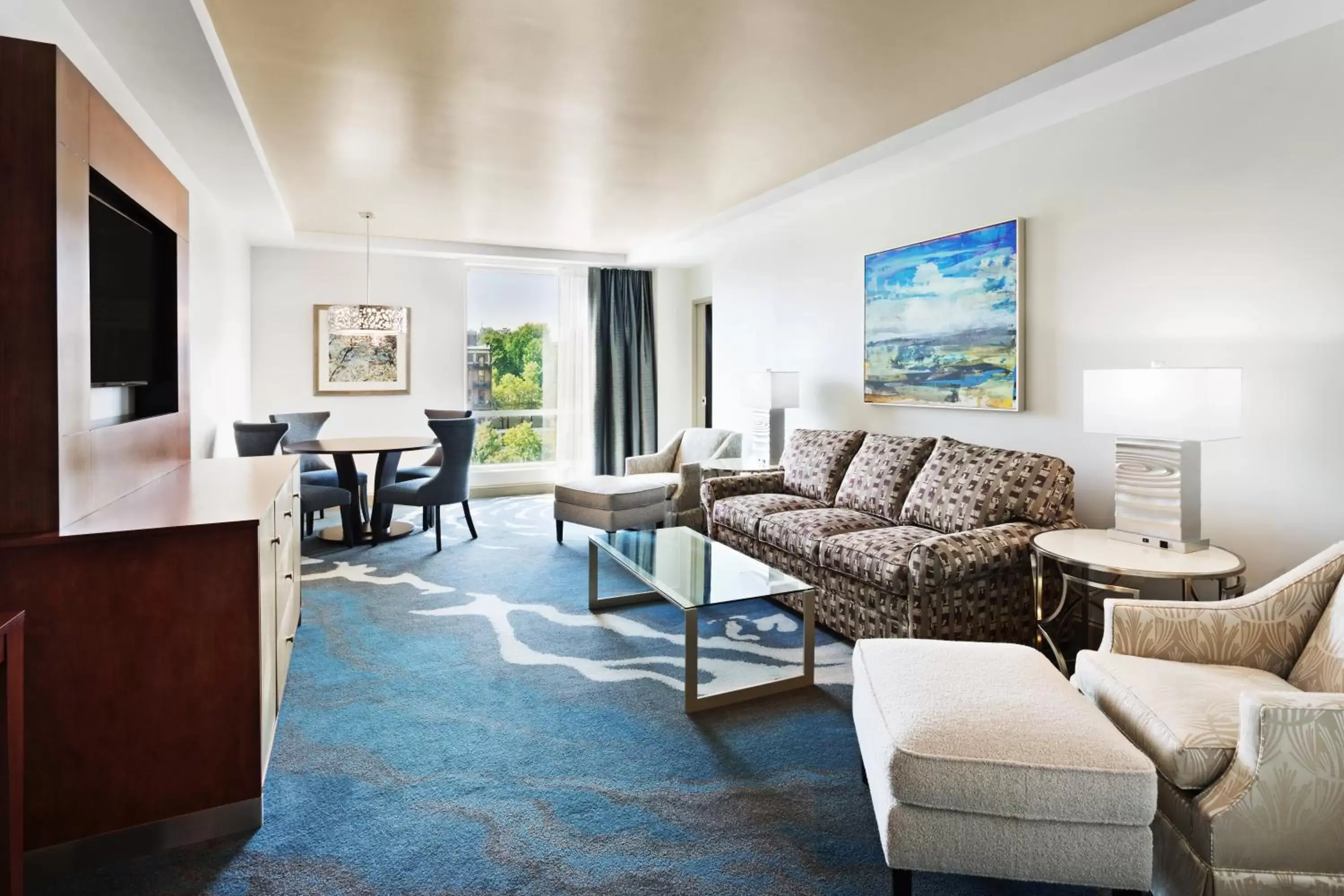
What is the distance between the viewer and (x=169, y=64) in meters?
2.78

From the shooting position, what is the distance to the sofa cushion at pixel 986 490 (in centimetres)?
327

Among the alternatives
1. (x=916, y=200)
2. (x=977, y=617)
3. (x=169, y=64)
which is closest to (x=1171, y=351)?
(x=977, y=617)

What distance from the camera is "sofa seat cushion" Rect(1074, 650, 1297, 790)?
1.58 meters

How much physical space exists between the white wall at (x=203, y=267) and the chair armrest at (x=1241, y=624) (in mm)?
3588

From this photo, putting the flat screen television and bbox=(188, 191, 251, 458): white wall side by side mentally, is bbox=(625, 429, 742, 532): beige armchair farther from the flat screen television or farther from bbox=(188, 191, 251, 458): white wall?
the flat screen television

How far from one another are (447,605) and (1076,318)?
3.43 meters

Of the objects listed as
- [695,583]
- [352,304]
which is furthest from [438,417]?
[695,583]

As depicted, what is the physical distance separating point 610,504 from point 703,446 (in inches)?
48.7

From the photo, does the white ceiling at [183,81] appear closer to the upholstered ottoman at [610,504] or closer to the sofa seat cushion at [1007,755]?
the upholstered ottoman at [610,504]

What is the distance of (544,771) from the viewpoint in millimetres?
2293

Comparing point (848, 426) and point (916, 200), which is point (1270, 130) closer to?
point (916, 200)

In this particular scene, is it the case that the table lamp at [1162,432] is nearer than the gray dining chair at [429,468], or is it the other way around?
the table lamp at [1162,432]

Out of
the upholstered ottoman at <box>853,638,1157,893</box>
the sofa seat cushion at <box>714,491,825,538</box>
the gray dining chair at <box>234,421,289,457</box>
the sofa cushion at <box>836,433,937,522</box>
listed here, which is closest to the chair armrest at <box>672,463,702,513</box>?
the sofa seat cushion at <box>714,491,825,538</box>

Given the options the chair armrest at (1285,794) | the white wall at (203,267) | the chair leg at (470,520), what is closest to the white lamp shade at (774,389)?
the chair leg at (470,520)
